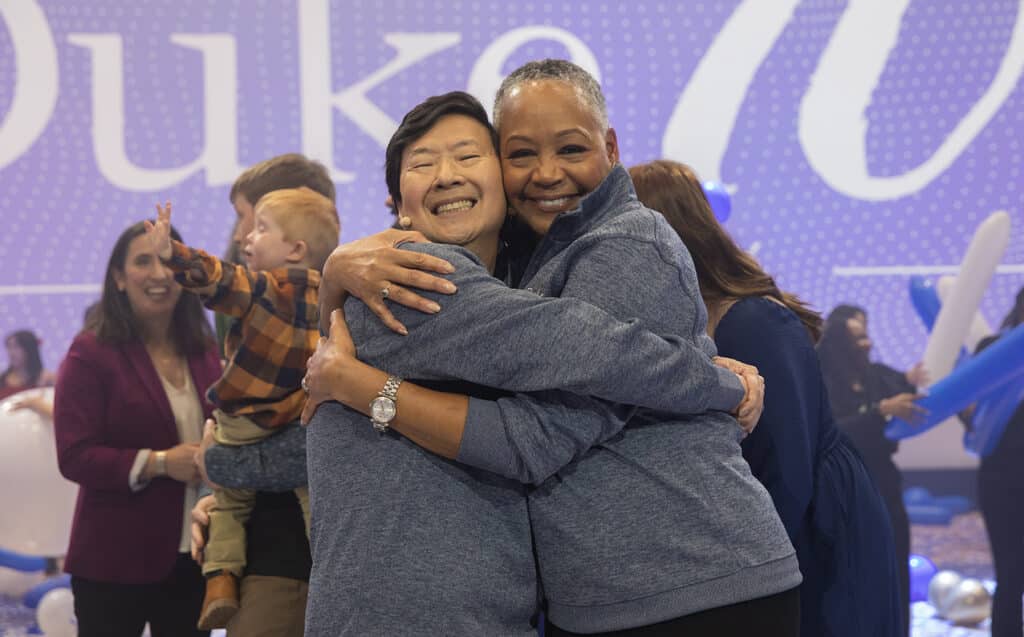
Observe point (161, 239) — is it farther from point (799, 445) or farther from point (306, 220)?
point (799, 445)

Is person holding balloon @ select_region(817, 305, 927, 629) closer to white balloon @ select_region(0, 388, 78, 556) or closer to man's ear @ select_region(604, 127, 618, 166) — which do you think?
man's ear @ select_region(604, 127, 618, 166)

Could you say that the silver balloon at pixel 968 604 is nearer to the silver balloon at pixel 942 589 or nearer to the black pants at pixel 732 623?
the silver balloon at pixel 942 589

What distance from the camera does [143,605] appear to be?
10.5ft

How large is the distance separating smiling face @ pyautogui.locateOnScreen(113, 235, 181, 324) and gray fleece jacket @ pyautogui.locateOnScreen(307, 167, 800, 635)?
6.45 ft

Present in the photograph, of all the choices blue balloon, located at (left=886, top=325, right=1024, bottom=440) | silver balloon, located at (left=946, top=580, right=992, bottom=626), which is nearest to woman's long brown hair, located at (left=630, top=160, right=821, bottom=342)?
blue balloon, located at (left=886, top=325, right=1024, bottom=440)

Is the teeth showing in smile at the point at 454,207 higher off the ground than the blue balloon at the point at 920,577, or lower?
higher

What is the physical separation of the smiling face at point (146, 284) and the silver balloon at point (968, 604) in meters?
3.49

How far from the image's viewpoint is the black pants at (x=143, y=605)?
10.4 feet

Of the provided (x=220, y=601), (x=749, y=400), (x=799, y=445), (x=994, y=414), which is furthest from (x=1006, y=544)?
(x=220, y=601)

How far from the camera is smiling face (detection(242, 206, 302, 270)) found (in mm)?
2812

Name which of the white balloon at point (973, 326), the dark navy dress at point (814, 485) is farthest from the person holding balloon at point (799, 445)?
the white balloon at point (973, 326)

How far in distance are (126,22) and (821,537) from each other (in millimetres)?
4254

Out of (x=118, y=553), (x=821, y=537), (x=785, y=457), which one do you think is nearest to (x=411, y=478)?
(x=785, y=457)

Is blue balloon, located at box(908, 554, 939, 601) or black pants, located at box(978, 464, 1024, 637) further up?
black pants, located at box(978, 464, 1024, 637)
